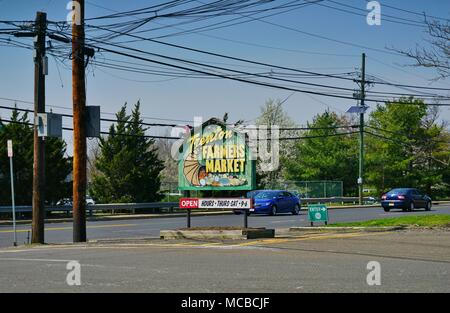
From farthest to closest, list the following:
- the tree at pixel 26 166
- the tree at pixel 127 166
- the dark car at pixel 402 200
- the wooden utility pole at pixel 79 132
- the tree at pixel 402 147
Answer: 1. the tree at pixel 402 147
2. the tree at pixel 127 166
3. the dark car at pixel 402 200
4. the tree at pixel 26 166
5. the wooden utility pole at pixel 79 132

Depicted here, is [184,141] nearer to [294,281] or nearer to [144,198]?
[294,281]

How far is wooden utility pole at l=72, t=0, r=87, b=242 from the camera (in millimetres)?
20188

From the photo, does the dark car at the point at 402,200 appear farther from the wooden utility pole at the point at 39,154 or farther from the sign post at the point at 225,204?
the wooden utility pole at the point at 39,154

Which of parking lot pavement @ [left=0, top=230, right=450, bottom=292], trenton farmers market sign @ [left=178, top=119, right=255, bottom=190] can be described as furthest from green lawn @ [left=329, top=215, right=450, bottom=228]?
trenton farmers market sign @ [left=178, top=119, right=255, bottom=190]

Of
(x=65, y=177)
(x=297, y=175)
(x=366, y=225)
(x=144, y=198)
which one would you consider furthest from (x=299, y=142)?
(x=366, y=225)

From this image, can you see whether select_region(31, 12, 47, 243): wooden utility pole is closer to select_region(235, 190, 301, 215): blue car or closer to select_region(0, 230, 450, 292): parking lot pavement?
select_region(0, 230, 450, 292): parking lot pavement

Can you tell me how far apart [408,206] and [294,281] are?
3263 cm

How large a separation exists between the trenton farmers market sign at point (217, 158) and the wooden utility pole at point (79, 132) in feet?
10.2

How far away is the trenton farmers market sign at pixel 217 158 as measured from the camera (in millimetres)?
19062

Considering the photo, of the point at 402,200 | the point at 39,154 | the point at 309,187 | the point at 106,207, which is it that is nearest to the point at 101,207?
the point at 106,207

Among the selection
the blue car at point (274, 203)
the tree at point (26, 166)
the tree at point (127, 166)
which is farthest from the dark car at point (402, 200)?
the tree at point (26, 166)

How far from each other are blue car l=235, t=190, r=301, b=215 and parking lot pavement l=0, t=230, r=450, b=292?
20.1 meters

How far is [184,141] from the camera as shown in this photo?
1986 cm

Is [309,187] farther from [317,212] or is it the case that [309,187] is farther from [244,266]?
[244,266]
